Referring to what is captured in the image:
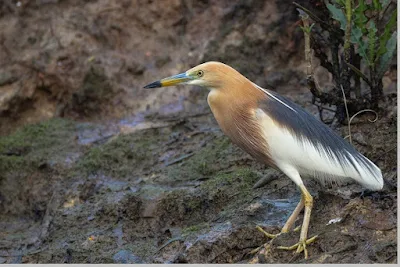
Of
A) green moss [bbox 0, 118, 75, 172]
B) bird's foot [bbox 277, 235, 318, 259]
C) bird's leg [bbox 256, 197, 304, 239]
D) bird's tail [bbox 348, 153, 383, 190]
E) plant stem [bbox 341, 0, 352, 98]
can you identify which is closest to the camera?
bird's foot [bbox 277, 235, 318, 259]

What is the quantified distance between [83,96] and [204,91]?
132cm

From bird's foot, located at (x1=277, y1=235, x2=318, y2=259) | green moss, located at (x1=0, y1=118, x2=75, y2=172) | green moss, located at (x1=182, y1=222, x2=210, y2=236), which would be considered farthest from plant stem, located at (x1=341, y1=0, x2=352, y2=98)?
green moss, located at (x1=0, y1=118, x2=75, y2=172)

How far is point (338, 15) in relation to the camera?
5.83 m

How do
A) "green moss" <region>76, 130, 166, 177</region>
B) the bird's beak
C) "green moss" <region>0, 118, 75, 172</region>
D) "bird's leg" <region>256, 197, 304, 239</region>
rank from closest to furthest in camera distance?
1. "bird's leg" <region>256, 197, 304, 239</region>
2. the bird's beak
3. "green moss" <region>76, 130, 166, 177</region>
4. "green moss" <region>0, 118, 75, 172</region>

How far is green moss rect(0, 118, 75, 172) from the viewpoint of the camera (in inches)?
285

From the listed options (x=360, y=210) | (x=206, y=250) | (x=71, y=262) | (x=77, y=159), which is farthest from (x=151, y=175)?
(x=360, y=210)

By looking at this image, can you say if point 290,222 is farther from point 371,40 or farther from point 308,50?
point 371,40

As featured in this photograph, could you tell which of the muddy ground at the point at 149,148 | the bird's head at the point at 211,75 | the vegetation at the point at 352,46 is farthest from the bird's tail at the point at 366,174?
the vegetation at the point at 352,46

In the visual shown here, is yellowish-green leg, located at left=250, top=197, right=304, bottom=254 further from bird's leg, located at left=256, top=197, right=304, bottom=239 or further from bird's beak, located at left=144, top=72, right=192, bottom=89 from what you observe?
bird's beak, located at left=144, top=72, right=192, bottom=89

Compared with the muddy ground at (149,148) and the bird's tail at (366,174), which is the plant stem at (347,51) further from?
the bird's tail at (366,174)

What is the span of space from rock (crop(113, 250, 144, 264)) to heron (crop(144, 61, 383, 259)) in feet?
3.41

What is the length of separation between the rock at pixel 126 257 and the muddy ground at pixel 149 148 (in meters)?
0.02

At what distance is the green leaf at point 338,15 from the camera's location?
19.1ft

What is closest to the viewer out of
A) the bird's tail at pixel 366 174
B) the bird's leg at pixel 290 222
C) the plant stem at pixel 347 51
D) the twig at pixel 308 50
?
the bird's tail at pixel 366 174
